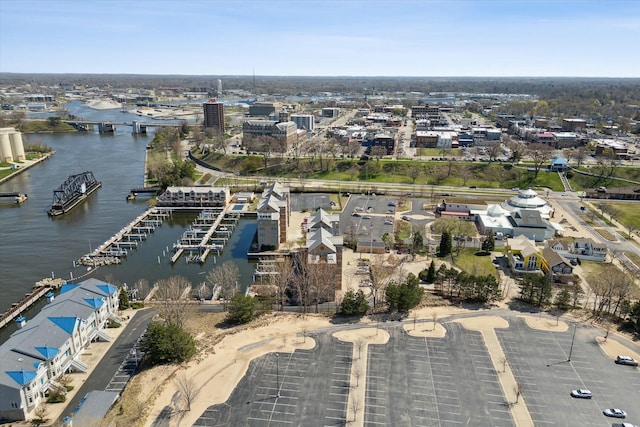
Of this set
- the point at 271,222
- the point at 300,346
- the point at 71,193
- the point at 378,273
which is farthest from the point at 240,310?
the point at 71,193

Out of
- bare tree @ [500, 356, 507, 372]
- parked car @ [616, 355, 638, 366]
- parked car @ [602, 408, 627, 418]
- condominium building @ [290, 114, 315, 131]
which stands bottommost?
parked car @ [602, 408, 627, 418]

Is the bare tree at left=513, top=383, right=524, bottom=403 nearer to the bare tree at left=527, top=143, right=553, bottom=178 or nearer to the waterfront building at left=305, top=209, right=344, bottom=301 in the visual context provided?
the waterfront building at left=305, top=209, right=344, bottom=301

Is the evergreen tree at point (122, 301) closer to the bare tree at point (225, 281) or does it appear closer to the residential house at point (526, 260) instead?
the bare tree at point (225, 281)

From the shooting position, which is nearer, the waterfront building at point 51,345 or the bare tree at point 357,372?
the waterfront building at point 51,345

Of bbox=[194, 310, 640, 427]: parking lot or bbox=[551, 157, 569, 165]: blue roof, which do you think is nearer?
bbox=[194, 310, 640, 427]: parking lot

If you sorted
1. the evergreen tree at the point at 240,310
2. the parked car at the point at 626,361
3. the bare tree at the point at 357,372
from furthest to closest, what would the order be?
the evergreen tree at the point at 240,310, the parked car at the point at 626,361, the bare tree at the point at 357,372

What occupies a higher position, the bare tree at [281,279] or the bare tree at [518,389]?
the bare tree at [281,279]

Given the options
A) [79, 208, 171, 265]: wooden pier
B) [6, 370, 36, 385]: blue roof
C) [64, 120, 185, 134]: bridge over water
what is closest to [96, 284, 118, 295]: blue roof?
[6, 370, 36, 385]: blue roof

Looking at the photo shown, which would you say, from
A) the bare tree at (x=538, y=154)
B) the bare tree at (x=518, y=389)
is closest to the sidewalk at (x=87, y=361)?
the bare tree at (x=518, y=389)
